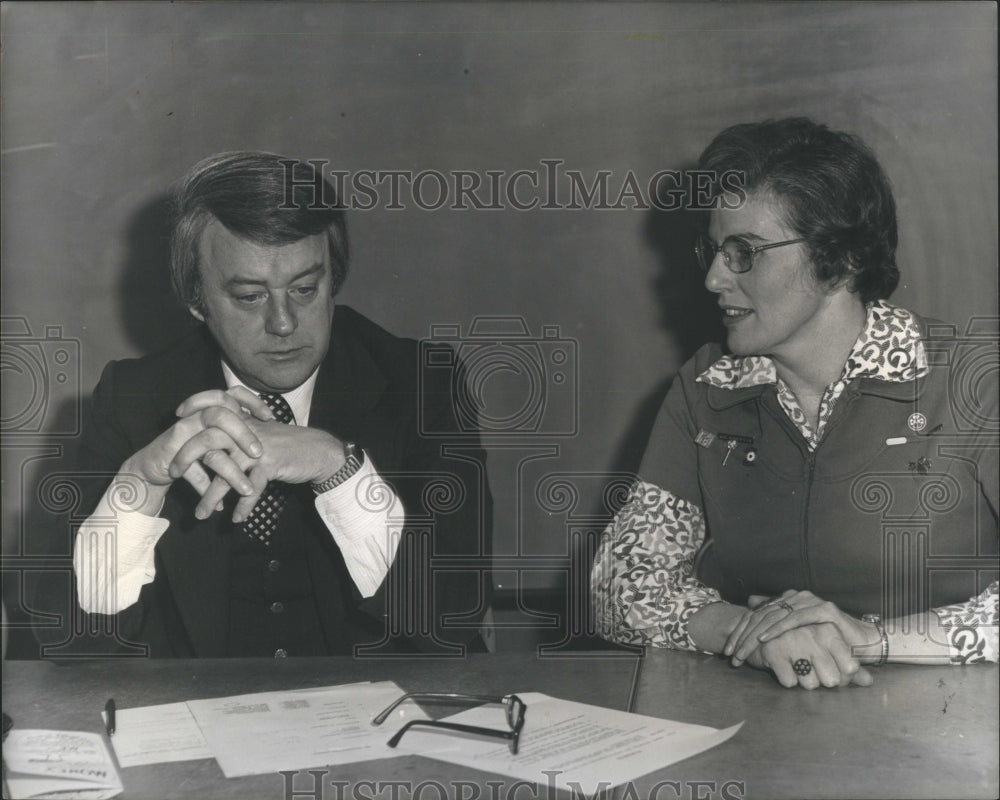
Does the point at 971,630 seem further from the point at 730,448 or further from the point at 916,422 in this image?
the point at 730,448

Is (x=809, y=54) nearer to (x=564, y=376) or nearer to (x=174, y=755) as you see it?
(x=564, y=376)

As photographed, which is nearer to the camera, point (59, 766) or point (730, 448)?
point (59, 766)


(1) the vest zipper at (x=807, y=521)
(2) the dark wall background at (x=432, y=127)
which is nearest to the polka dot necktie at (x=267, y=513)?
(2) the dark wall background at (x=432, y=127)

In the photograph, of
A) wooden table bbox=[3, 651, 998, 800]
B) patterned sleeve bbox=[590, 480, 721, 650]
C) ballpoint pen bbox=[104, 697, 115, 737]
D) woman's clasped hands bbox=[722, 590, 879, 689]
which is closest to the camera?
wooden table bbox=[3, 651, 998, 800]

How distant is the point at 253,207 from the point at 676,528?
1083 millimetres

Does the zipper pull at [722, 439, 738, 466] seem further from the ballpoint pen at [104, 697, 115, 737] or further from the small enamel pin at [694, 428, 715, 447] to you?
the ballpoint pen at [104, 697, 115, 737]

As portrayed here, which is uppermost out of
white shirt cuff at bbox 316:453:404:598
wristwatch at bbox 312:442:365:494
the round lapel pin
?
the round lapel pin

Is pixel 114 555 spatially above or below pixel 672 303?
below

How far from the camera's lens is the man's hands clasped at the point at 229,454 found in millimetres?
1857

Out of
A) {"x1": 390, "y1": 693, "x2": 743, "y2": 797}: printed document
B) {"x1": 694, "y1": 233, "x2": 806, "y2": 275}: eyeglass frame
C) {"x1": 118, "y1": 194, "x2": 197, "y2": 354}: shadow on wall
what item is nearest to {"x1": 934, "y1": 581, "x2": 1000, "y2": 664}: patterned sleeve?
{"x1": 390, "y1": 693, "x2": 743, "y2": 797}: printed document

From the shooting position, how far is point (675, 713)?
1392mm

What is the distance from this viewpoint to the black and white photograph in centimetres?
196

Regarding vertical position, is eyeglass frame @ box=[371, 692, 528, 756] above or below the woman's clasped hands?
below

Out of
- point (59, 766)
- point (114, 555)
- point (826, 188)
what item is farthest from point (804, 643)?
point (114, 555)
